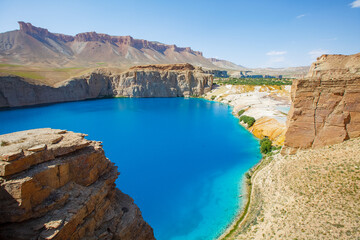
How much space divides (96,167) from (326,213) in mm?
14683

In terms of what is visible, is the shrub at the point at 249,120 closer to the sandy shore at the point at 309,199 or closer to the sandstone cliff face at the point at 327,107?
the sandstone cliff face at the point at 327,107

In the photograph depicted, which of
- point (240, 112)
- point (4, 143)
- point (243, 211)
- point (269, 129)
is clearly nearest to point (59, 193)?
point (4, 143)

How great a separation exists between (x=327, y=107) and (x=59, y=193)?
21.2 meters

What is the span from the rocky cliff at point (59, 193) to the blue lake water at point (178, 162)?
663 centimetres

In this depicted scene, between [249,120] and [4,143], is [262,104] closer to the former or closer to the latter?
[249,120]

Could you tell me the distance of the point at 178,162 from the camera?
26.8m

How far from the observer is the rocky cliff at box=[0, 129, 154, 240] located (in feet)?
22.5

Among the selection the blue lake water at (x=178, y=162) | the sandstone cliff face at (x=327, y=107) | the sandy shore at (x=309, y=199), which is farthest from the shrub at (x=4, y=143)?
the sandstone cliff face at (x=327, y=107)

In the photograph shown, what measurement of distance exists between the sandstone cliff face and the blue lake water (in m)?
8.69

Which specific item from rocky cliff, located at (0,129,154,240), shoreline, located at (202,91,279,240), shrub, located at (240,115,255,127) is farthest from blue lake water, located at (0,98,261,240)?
rocky cliff, located at (0,129,154,240)

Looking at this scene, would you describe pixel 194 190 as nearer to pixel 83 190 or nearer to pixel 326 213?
pixel 326 213

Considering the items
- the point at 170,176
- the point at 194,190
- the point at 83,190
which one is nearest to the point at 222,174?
the point at 194,190

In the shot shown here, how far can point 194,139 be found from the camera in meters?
36.0

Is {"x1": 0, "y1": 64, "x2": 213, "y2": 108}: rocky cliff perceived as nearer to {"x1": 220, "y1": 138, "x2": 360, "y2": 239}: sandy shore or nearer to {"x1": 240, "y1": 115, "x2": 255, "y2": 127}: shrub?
{"x1": 240, "y1": 115, "x2": 255, "y2": 127}: shrub
